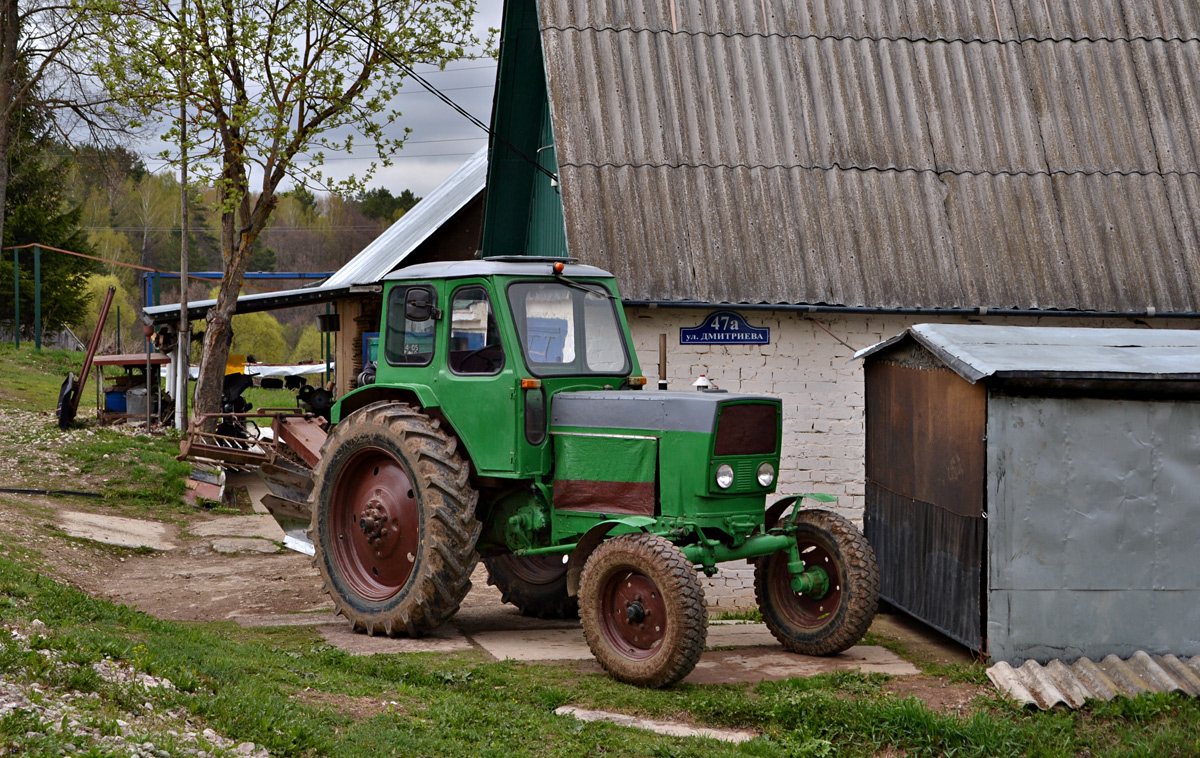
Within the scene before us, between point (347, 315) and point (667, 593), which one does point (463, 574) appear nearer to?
point (667, 593)

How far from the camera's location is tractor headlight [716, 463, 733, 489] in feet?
22.2

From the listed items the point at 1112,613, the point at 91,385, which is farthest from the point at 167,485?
the point at 91,385

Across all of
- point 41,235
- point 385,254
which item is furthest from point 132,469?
point 41,235

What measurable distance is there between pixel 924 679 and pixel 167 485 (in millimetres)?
10655

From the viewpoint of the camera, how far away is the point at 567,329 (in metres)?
7.62

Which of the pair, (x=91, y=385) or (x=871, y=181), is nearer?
(x=871, y=181)

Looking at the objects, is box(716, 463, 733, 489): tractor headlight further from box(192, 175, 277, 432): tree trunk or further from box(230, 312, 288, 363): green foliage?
box(230, 312, 288, 363): green foliage

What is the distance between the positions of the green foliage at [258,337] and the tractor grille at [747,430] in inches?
1623

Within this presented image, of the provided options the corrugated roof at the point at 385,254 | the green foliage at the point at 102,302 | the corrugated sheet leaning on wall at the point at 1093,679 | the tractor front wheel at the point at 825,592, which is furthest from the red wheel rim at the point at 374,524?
the green foliage at the point at 102,302

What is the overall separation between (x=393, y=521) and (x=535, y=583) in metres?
1.25

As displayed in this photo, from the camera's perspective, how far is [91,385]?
28.3 meters

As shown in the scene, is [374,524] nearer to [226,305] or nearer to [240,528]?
[240,528]

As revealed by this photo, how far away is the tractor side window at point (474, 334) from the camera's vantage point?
7.43 metres

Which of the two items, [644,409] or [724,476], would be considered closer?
[724,476]
